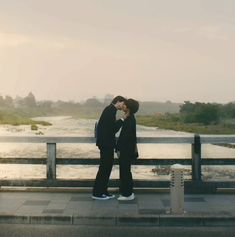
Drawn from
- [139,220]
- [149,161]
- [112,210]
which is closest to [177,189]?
[139,220]

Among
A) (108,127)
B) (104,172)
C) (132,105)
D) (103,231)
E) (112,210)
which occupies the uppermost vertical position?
(132,105)

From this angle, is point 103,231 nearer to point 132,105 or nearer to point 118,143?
point 118,143

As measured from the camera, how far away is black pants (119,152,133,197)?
31.8 feet

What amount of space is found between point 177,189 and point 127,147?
1.64 metres

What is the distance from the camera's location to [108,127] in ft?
31.4

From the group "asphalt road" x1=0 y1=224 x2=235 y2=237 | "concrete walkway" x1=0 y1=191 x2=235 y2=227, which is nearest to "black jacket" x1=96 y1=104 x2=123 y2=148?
"concrete walkway" x1=0 y1=191 x2=235 y2=227

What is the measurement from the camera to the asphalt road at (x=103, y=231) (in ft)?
24.3

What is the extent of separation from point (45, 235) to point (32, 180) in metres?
3.46

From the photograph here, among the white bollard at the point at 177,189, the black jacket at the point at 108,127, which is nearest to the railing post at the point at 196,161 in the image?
the black jacket at the point at 108,127

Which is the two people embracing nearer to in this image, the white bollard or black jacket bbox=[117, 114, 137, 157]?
black jacket bbox=[117, 114, 137, 157]

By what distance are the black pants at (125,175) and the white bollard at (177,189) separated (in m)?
1.48

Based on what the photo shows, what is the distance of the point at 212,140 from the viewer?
1064 cm

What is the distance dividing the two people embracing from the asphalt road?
184 cm

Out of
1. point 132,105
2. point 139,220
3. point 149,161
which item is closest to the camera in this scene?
point 139,220
